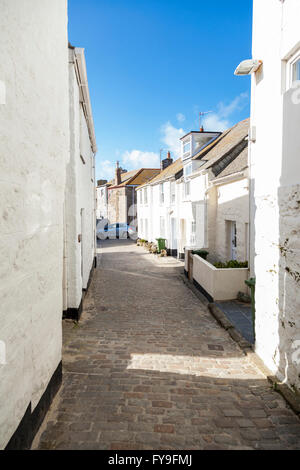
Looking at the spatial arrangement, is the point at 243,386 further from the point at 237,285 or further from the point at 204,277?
the point at 204,277

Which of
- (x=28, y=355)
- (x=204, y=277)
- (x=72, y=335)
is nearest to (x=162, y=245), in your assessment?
(x=204, y=277)

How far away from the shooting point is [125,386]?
483 centimetres

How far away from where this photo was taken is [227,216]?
41.4ft

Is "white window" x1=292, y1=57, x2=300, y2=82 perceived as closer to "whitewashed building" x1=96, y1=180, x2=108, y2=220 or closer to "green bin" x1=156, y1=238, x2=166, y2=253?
"green bin" x1=156, y1=238, x2=166, y2=253

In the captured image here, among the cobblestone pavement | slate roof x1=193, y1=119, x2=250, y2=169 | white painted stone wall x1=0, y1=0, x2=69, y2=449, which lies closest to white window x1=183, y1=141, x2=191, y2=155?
slate roof x1=193, y1=119, x2=250, y2=169

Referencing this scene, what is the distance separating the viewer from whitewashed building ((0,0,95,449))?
9.31 ft

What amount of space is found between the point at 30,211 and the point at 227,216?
10.2 metres

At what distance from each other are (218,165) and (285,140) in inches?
398

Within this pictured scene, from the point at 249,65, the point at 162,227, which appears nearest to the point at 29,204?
the point at 249,65

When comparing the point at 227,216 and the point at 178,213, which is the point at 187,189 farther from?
the point at 227,216

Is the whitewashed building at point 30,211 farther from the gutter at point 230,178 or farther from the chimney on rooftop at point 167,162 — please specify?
the chimney on rooftop at point 167,162

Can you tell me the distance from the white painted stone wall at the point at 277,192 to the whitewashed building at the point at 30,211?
349 centimetres

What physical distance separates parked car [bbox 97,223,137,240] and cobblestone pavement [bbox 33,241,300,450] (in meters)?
27.4

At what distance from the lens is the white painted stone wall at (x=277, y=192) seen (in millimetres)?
4493
